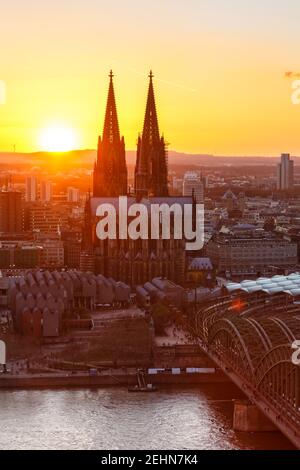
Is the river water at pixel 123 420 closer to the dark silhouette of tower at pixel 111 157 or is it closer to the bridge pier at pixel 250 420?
the bridge pier at pixel 250 420

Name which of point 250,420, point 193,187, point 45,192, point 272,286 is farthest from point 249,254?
point 45,192

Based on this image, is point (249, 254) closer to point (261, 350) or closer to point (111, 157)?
point (111, 157)

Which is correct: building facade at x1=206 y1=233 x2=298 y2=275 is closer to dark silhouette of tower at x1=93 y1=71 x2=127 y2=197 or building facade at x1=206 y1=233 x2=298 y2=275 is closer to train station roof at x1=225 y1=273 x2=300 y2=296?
dark silhouette of tower at x1=93 y1=71 x2=127 y2=197

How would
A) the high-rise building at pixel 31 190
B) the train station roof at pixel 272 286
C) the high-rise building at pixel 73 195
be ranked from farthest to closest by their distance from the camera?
the high-rise building at pixel 73 195, the high-rise building at pixel 31 190, the train station roof at pixel 272 286

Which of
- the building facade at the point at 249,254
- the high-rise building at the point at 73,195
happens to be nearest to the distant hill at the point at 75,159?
the high-rise building at the point at 73,195
